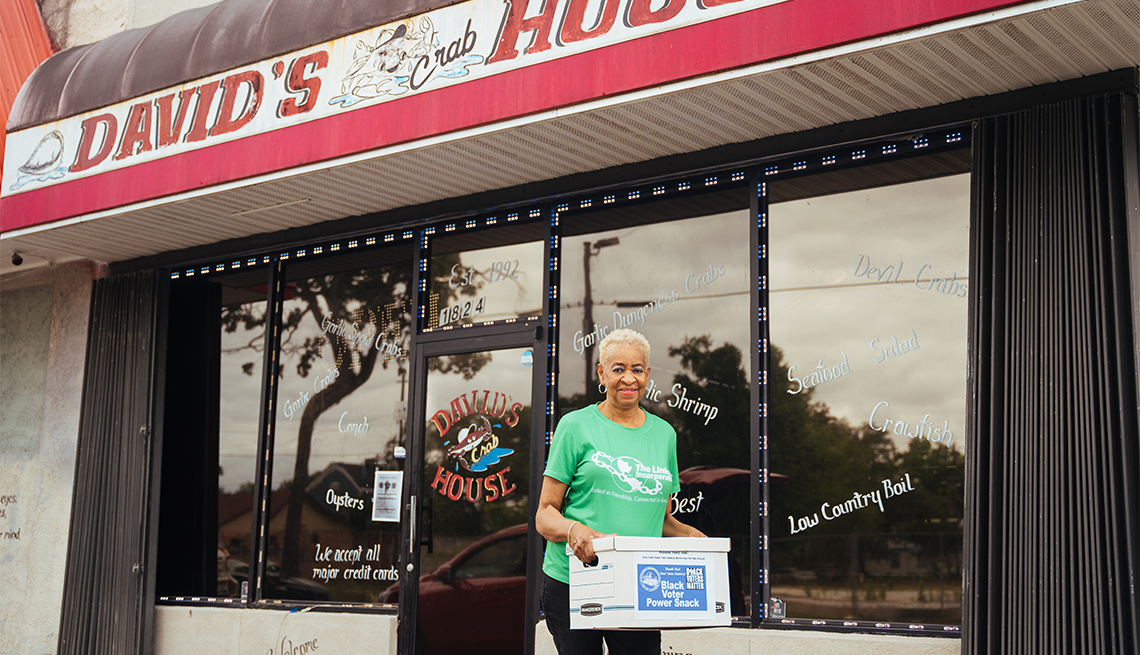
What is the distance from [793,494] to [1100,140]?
234 centimetres

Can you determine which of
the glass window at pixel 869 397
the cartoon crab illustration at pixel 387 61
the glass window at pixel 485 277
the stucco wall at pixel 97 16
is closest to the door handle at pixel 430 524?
the glass window at pixel 485 277

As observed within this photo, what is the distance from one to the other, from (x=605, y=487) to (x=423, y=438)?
3721mm

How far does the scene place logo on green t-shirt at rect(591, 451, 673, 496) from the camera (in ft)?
11.2

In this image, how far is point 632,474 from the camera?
3.44 m

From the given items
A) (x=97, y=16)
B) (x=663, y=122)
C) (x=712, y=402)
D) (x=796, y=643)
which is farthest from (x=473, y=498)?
(x=97, y=16)

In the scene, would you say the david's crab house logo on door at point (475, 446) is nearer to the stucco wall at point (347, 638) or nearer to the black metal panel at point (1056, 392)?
the stucco wall at point (347, 638)

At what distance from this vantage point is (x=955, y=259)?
207 inches

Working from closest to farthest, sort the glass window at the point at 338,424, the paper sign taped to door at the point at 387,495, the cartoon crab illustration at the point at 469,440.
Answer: the cartoon crab illustration at the point at 469,440 → the paper sign taped to door at the point at 387,495 → the glass window at the point at 338,424

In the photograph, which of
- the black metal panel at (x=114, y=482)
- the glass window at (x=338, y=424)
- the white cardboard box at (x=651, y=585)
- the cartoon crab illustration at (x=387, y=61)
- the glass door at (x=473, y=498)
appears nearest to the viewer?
the white cardboard box at (x=651, y=585)

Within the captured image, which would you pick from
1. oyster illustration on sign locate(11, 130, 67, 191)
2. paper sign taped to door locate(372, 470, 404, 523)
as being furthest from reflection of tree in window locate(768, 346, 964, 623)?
oyster illustration on sign locate(11, 130, 67, 191)

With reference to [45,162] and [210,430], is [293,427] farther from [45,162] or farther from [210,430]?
[45,162]

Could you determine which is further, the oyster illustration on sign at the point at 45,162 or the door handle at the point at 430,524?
the oyster illustration on sign at the point at 45,162

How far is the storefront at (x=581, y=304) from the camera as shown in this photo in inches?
177

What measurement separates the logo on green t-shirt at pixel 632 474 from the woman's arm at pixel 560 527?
0.16 metres
